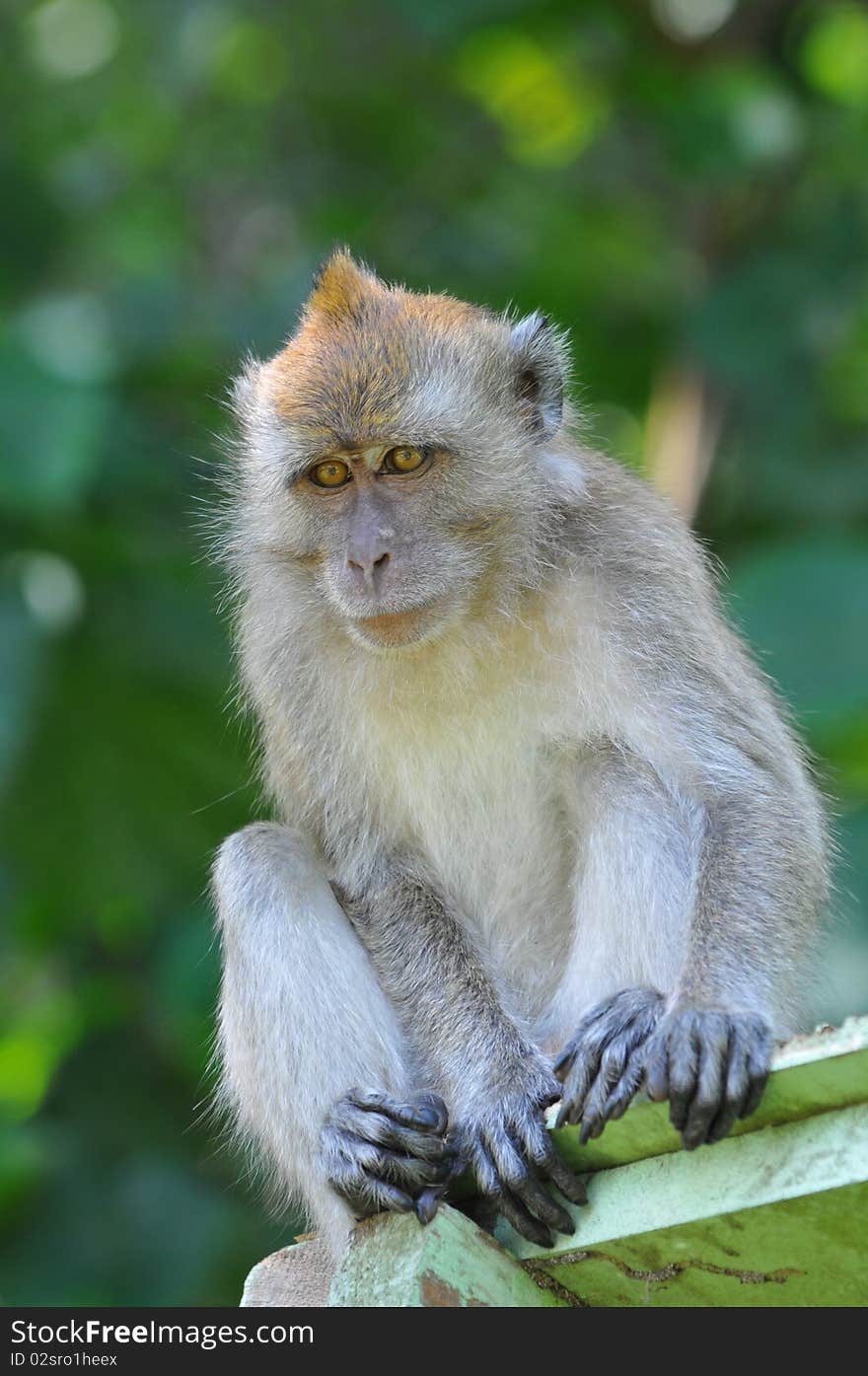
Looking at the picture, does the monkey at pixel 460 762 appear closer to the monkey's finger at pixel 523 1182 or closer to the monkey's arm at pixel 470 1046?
the monkey's arm at pixel 470 1046

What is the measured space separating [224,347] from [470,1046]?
649cm

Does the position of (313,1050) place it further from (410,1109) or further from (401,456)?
(401,456)

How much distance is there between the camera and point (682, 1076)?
422cm

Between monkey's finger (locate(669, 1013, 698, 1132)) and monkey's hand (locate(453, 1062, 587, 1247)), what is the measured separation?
0.41 m

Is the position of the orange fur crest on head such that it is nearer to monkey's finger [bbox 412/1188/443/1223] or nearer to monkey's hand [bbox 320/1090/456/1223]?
monkey's hand [bbox 320/1090/456/1223]

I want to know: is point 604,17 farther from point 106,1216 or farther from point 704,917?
point 704,917

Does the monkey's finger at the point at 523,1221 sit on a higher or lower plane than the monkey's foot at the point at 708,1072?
lower

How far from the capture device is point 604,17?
1196cm

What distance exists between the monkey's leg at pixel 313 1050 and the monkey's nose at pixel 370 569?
2.70ft

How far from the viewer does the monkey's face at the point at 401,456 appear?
5.52 metres

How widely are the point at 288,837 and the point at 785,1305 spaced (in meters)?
2.04

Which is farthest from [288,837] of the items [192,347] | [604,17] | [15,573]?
[604,17]

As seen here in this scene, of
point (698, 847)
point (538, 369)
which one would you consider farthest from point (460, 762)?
point (538, 369)

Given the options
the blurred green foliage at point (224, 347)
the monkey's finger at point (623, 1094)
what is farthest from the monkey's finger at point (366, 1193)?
the blurred green foliage at point (224, 347)
